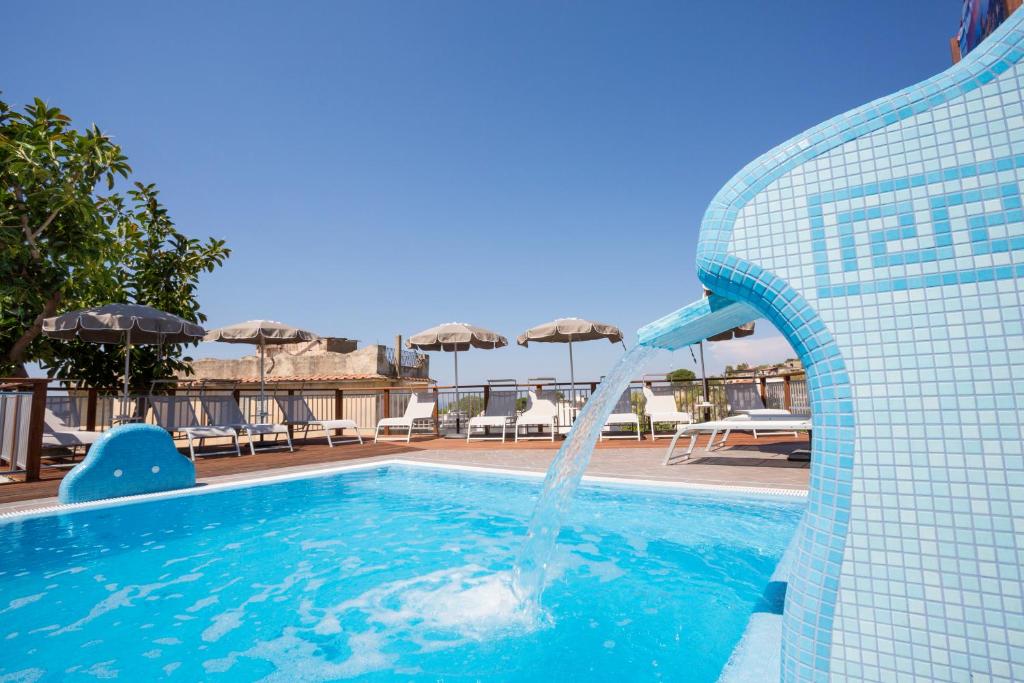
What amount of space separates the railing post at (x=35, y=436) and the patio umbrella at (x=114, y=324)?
1.59 m

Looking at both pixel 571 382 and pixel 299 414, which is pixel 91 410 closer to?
pixel 299 414

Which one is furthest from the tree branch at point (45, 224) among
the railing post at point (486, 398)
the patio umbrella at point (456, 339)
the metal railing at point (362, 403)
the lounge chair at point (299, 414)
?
the railing post at point (486, 398)

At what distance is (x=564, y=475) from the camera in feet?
9.82

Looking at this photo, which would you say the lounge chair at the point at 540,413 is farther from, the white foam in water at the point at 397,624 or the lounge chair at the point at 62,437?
the lounge chair at the point at 62,437

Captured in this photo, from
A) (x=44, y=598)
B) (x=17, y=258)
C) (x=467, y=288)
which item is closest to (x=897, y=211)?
(x=44, y=598)

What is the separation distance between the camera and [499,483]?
5977 mm

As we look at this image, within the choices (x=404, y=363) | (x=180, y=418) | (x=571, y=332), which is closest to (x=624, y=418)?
(x=571, y=332)

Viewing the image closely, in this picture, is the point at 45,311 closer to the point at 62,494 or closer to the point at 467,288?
the point at 62,494

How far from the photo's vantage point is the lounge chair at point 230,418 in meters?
8.38

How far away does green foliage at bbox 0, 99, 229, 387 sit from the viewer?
736 centimetres

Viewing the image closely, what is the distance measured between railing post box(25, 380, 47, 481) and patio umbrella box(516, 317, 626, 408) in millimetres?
8391

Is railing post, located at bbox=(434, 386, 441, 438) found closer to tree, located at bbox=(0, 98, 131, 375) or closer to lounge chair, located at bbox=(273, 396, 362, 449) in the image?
lounge chair, located at bbox=(273, 396, 362, 449)

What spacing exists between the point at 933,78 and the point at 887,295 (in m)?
0.61

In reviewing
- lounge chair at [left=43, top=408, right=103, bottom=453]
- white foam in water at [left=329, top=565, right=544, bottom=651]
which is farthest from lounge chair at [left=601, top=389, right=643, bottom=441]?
lounge chair at [left=43, top=408, right=103, bottom=453]
